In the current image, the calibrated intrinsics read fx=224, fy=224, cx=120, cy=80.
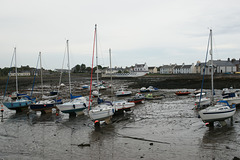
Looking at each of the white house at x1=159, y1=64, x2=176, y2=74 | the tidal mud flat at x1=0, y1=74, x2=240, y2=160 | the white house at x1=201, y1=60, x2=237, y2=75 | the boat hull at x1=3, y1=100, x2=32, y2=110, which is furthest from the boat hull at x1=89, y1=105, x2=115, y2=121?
the white house at x1=159, y1=64, x2=176, y2=74

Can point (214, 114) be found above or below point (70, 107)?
above

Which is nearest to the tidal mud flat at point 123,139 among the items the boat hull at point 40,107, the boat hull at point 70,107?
the boat hull at point 70,107

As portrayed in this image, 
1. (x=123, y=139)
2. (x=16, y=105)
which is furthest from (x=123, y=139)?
(x=16, y=105)

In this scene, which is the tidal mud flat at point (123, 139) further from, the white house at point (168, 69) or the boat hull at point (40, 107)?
the white house at point (168, 69)

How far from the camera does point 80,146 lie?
16.6 m

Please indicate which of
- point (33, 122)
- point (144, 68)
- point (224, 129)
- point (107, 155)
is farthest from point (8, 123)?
point (144, 68)

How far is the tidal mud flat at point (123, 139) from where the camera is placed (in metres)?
14.8

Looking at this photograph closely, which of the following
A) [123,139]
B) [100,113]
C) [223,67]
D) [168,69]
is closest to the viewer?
[123,139]

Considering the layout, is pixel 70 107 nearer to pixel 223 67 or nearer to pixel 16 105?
pixel 16 105

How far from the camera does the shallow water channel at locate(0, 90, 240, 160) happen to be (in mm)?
14781

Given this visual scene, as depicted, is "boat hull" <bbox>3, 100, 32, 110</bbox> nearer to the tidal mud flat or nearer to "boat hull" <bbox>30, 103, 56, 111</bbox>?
"boat hull" <bbox>30, 103, 56, 111</bbox>

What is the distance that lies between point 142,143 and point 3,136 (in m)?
12.4

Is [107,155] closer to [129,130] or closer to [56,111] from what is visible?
[129,130]

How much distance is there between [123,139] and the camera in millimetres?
17891
